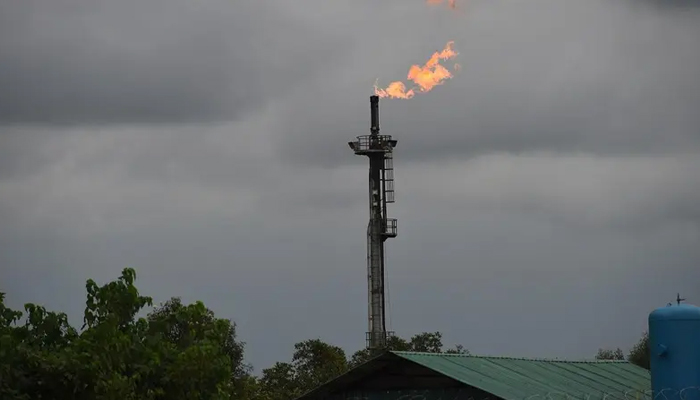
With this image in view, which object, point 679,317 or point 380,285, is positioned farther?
point 380,285

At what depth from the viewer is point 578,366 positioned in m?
45.3

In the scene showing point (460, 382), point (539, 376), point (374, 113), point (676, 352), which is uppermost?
point (374, 113)

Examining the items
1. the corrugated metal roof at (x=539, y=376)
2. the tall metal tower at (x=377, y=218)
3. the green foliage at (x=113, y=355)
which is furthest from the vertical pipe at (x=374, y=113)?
the green foliage at (x=113, y=355)

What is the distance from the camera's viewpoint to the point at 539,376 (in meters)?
41.2

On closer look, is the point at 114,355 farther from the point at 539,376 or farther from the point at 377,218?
the point at 377,218

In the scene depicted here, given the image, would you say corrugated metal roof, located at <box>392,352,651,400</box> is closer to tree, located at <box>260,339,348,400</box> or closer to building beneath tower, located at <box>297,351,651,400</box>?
building beneath tower, located at <box>297,351,651,400</box>

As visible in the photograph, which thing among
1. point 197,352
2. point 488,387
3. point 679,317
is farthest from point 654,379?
point 197,352

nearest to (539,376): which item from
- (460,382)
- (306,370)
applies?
(460,382)

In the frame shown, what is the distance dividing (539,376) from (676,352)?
5227 mm

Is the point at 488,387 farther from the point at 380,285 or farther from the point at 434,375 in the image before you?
the point at 380,285

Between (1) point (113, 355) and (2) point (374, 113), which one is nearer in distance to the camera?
(1) point (113, 355)

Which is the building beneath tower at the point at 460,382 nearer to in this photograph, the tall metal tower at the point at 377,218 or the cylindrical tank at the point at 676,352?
the cylindrical tank at the point at 676,352

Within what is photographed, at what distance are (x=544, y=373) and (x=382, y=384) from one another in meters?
5.63

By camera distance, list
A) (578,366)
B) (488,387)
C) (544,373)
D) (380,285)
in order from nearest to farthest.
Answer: (488,387) → (544,373) → (578,366) → (380,285)
